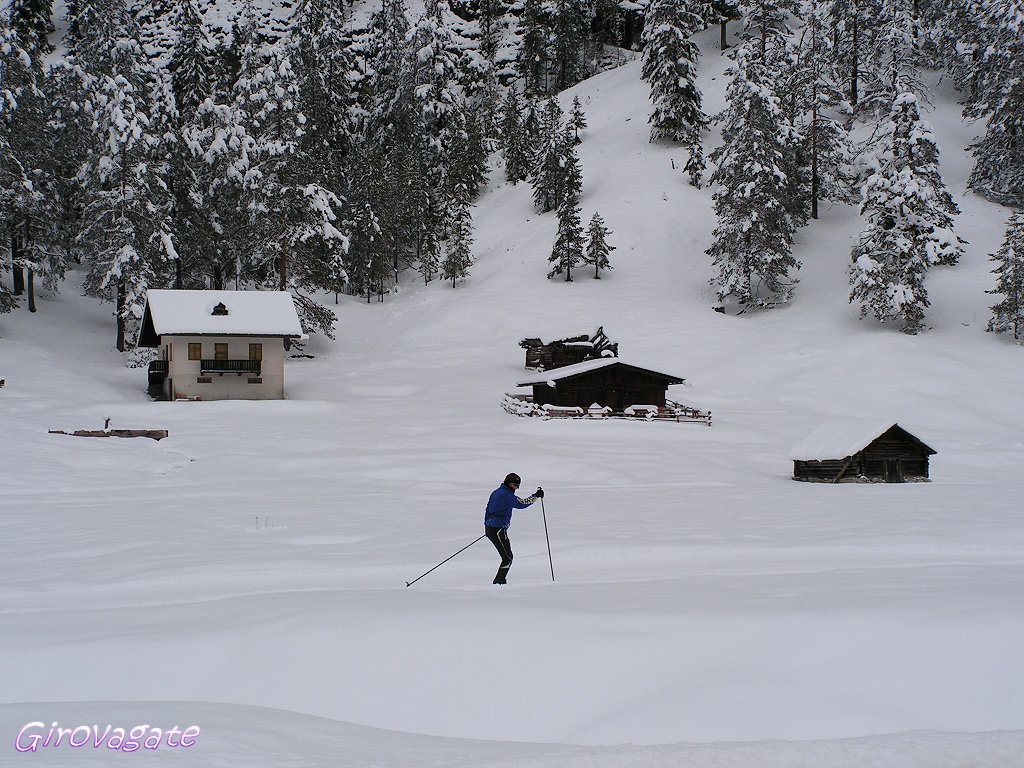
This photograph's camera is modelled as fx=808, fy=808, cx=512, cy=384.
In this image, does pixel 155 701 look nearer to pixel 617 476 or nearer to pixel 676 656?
pixel 676 656

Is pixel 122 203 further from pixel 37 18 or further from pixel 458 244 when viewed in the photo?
pixel 37 18

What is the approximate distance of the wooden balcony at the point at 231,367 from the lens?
131 ft

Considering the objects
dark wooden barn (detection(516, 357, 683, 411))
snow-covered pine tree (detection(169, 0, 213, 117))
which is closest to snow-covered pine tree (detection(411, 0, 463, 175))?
snow-covered pine tree (detection(169, 0, 213, 117))

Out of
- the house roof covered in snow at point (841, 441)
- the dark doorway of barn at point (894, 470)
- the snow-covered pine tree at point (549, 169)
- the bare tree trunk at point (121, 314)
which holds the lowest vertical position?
the dark doorway of barn at point (894, 470)

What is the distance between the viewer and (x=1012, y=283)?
41.8 m

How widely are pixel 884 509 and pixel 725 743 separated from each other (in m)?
15.3

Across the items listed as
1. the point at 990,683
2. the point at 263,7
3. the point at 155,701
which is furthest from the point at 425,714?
the point at 263,7

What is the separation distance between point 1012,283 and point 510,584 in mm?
40194

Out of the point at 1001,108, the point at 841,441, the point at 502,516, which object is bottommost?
the point at 841,441

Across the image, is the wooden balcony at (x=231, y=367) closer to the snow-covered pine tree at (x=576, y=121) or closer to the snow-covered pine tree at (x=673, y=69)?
the snow-covered pine tree at (x=673, y=69)

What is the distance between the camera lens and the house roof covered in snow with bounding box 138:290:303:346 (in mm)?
40219

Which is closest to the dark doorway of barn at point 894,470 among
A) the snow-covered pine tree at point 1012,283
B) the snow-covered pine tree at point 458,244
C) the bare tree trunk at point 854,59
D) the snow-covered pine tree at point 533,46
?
the snow-covered pine tree at point 1012,283

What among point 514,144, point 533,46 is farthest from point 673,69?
point 533,46

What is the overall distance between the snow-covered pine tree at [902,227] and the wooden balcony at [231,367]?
33.7 m
